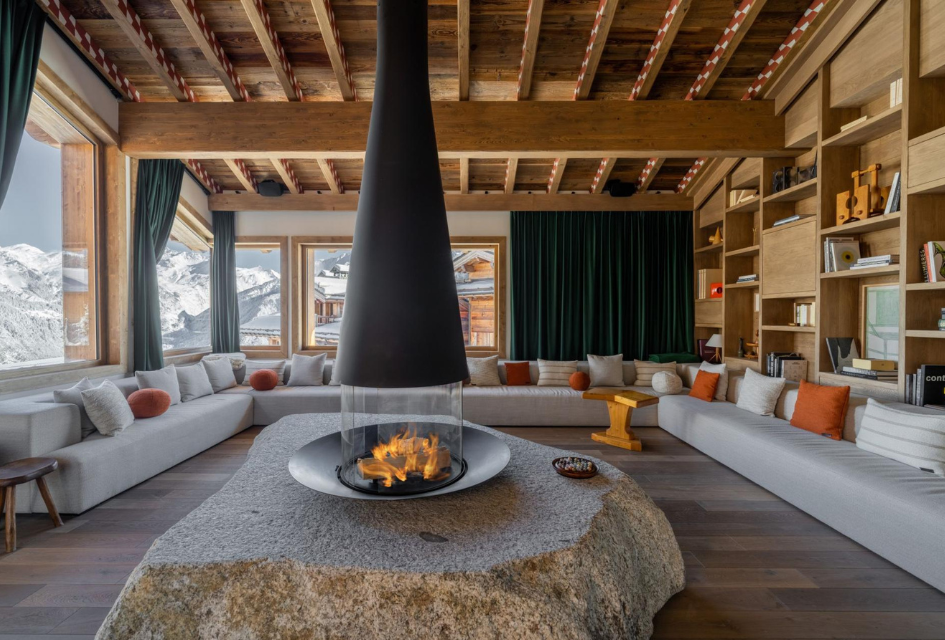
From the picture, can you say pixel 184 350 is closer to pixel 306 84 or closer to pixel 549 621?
pixel 306 84

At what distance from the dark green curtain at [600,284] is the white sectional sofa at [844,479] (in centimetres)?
203

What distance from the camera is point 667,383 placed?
4312 millimetres

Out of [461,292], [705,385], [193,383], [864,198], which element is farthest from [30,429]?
[864,198]

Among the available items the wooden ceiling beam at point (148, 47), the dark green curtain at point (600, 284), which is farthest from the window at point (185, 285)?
the dark green curtain at point (600, 284)

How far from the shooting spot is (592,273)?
17.9 feet

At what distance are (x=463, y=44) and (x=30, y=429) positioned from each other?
3724 millimetres

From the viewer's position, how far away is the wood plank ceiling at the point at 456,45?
327 cm

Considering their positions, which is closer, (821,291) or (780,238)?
(821,291)

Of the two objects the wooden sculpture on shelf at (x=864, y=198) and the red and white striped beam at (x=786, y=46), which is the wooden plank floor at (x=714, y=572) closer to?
the wooden sculpture on shelf at (x=864, y=198)

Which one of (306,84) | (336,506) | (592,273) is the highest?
(306,84)

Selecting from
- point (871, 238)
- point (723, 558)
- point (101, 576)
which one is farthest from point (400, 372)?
point (871, 238)

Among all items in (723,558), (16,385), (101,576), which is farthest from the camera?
(16,385)

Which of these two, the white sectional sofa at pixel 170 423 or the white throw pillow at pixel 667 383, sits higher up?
the white throw pillow at pixel 667 383

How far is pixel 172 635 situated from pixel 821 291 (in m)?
4.29
